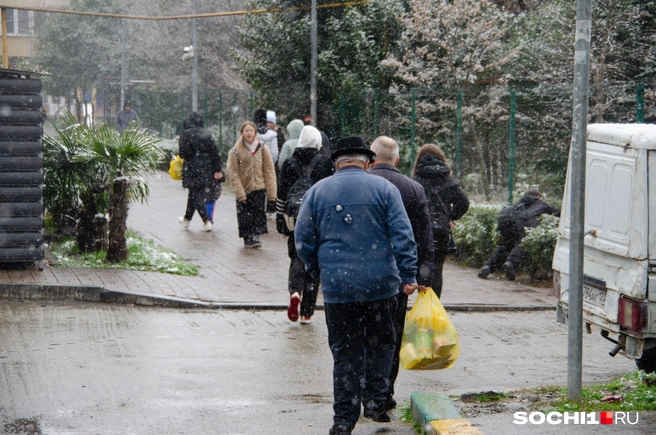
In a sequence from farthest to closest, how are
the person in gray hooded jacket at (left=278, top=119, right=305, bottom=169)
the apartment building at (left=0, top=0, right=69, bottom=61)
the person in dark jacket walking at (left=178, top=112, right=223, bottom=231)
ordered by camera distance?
the apartment building at (left=0, top=0, right=69, bottom=61), the person in dark jacket walking at (left=178, top=112, right=223, bottom=231), the person in gray hooded jacket at (left=278, top=119, right=305, bottom=169)

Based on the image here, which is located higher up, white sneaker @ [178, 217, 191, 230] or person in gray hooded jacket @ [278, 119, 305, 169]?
person in gray hooded jacket @ [278, 119, 305, 169]

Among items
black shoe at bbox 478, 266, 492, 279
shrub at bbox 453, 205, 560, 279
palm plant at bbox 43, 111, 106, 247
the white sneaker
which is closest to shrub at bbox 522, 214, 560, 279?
shrub at bbox 453, 205, 560, 279

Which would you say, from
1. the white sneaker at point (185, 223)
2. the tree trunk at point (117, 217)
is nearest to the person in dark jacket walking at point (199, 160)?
the white sneaker at point (185, 223)

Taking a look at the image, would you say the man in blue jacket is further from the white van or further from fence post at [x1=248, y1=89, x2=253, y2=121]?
fence post at [x1=248, y1=89, x2=253, y2=121]

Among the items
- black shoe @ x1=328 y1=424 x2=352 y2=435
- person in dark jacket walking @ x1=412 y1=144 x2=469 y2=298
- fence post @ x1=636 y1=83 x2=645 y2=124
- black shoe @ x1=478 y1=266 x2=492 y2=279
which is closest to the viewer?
black shoe @ x1=328 y1=424 x2=352 y2=435

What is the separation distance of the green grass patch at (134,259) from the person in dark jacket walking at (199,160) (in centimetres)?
203

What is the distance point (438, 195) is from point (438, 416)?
260cm

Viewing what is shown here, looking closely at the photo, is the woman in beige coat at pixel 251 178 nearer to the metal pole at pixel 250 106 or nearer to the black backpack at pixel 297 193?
the black backpack at pixel 297 193

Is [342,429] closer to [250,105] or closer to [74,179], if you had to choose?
[74,179]

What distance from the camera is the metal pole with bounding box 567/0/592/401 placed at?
586 centimetres

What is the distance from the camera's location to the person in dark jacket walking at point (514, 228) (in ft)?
40.3

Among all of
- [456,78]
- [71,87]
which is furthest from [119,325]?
[71,87]

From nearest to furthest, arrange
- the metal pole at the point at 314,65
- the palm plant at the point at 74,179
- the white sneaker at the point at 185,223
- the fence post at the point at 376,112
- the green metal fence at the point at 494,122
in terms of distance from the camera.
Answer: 1. the palm plant at the point at 74,179
2. the green metal fence at the point at 494,122
3. the white sneaker at the point at 185,223
4. the fence post at the point at 376,112
5. the metal pole at the point at 314,65

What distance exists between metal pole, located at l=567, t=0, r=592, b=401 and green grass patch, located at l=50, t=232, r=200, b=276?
651 centimetres
